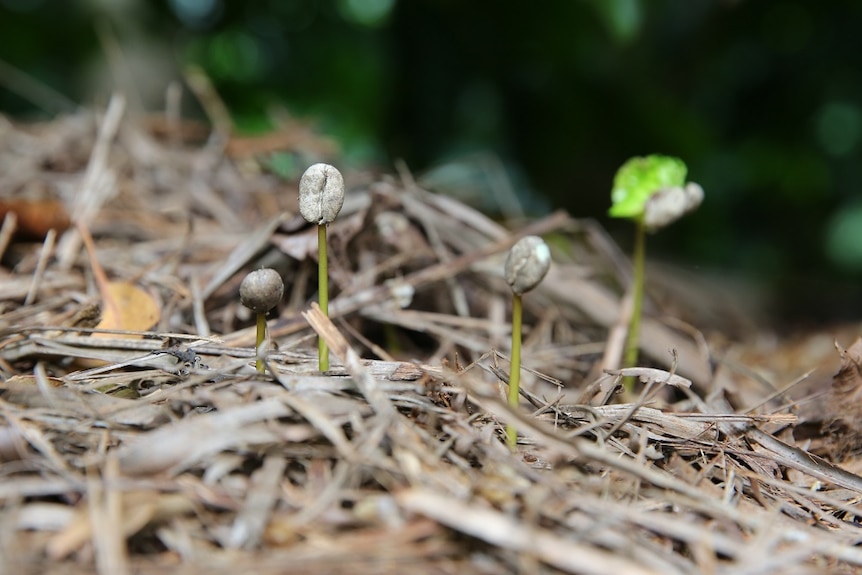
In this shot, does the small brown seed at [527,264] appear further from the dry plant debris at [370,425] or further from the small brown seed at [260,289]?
the small brown seed at [260,289]

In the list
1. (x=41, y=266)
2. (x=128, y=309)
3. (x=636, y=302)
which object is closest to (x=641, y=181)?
(x=636, y=302)

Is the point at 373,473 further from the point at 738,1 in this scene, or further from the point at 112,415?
the point at 738,1

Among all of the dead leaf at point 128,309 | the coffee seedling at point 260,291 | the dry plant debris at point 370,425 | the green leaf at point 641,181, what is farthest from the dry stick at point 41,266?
the green leaf at point 641,181

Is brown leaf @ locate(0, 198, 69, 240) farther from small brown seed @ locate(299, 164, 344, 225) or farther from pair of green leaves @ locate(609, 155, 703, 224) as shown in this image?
pair of green leaves @ locate(609, 155, 703, 224)

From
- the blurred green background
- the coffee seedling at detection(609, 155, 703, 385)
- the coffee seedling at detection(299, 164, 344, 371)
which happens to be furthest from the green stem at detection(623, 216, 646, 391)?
the blurred green background

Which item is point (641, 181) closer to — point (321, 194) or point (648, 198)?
point (648, 198)

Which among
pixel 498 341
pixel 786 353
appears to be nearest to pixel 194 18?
pixel 498 341
